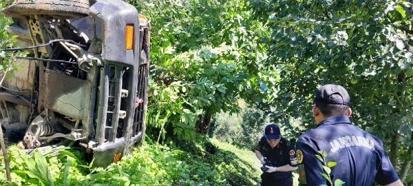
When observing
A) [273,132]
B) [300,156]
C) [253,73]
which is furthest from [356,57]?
[253,73]

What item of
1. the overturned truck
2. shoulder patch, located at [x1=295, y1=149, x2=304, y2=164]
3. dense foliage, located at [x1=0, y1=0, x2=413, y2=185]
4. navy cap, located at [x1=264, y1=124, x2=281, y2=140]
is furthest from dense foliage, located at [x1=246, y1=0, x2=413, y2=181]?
shoulder patch, located at [x1=295, y1=149, x2=304, y2=164]

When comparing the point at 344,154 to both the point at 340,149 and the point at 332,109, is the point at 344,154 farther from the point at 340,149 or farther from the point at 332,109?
the point at 332,109

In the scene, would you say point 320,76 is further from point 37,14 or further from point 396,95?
point 37,14

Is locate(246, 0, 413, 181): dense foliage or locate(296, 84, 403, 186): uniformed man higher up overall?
locate(246, 0, 413, 181): dense foliage

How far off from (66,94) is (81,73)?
0.29 meters

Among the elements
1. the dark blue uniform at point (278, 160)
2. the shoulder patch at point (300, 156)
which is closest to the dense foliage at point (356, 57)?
the dark blue uniform at point (278, 160)

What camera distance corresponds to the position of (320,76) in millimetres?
5949

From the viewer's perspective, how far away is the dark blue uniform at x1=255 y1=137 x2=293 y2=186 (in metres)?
6.59

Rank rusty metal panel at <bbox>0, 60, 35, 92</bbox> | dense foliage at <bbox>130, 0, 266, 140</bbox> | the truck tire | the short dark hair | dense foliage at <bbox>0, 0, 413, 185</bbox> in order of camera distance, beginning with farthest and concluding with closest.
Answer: dense foliage at <bbox>130, 0, 266, 140</bbox>, rusty metal panel at <bbox>0, 60, 35, 92</bbox>, the truck tire, dense foliage at <bbox>0, 0, 413, 185</bbox>, the short dark hair

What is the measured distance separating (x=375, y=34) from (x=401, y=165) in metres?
2.37

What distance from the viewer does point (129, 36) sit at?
222 inches

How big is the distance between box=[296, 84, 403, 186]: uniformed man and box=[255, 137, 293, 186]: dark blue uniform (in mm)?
3339

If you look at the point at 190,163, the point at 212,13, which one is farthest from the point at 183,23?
the point at 190,163

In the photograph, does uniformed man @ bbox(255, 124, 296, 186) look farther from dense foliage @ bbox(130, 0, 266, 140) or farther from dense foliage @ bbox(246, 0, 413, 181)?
dense foliage @ bbox(130, 0, 266, 140)
